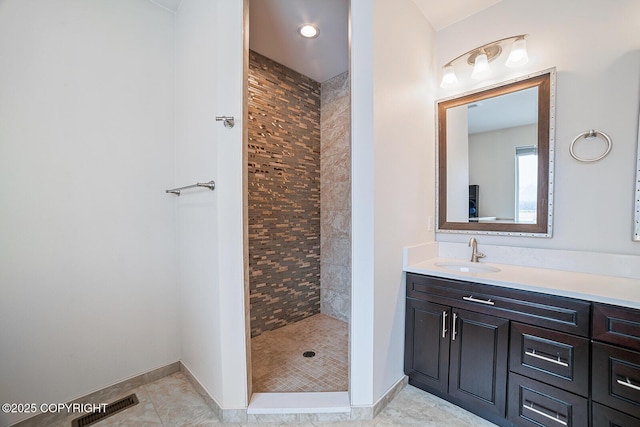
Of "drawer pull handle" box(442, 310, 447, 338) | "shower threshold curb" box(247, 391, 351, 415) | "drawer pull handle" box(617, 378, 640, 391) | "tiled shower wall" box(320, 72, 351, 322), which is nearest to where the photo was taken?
"drawer pull handle" box(617, 378, 640, 391)

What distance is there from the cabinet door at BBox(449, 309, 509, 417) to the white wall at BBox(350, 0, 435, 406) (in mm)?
356

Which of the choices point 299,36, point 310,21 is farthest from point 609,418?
point 299,36

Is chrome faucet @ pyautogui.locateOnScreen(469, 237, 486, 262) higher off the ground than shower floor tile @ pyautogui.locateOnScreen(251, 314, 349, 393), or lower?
higher

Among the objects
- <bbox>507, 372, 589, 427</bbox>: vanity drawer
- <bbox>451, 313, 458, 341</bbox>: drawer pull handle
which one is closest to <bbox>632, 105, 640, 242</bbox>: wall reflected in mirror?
<bbox>507, 372, 589, 427</bbox>: vanity drawer

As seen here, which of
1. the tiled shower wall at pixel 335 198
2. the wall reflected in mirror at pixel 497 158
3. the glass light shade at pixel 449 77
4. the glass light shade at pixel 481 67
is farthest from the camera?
the tiled shower wall at pixel 335 198

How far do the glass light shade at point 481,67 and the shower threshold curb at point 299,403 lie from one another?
8.03 ft

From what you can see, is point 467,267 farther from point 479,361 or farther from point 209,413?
point 209,413

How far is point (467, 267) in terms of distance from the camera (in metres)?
1.99

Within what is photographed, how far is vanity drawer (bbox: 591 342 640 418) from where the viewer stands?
1.15 metres

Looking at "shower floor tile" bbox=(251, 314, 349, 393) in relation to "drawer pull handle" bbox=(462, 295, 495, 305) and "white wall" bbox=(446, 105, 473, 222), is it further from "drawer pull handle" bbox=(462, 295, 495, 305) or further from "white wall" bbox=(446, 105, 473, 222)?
"white wall" bbox=(446, 105, 473, 222)

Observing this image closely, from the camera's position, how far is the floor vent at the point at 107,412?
5.10 feet

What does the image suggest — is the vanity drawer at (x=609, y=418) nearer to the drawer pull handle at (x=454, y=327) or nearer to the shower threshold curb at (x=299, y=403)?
the drawer pull handle at (x=454, y=327)

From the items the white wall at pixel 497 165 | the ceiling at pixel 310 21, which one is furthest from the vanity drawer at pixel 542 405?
the ceiling at pixel 310 21

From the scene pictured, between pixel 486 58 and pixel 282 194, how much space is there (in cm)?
205
